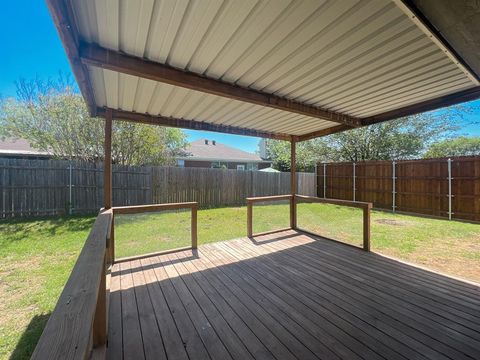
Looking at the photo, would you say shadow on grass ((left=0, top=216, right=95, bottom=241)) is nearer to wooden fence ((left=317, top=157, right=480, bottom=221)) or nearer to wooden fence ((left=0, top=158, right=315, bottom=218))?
wooden fence ((left=0, top=158, right=315, bottom=218))

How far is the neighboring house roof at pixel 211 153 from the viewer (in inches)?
673

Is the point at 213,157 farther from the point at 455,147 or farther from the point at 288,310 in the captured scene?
the point at 288,310

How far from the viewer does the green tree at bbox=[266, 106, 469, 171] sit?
1172 centimetres

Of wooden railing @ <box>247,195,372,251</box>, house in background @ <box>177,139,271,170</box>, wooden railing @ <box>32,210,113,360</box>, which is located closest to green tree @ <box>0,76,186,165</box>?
house in background @ <box>177,139,271,170</box>

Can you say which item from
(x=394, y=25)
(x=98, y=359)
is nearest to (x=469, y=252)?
(x=394, y=25)

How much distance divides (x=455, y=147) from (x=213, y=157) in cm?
1526

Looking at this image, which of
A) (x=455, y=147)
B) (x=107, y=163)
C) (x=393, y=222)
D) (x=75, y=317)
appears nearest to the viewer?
(x=75, y=317)

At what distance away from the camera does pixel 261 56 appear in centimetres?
220

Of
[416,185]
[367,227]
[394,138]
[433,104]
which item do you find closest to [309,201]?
[367,227]

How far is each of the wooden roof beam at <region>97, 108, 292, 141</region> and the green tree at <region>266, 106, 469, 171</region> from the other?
9958 millimetres

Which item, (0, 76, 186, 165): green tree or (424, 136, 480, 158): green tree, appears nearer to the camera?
(0, 76, 186, 165): green tree

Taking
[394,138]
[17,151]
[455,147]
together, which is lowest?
[17,151]

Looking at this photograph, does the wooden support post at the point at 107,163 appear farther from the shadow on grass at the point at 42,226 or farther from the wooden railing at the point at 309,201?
the shadow on grass at the point at 42,226

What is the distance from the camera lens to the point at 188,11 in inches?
63.4
